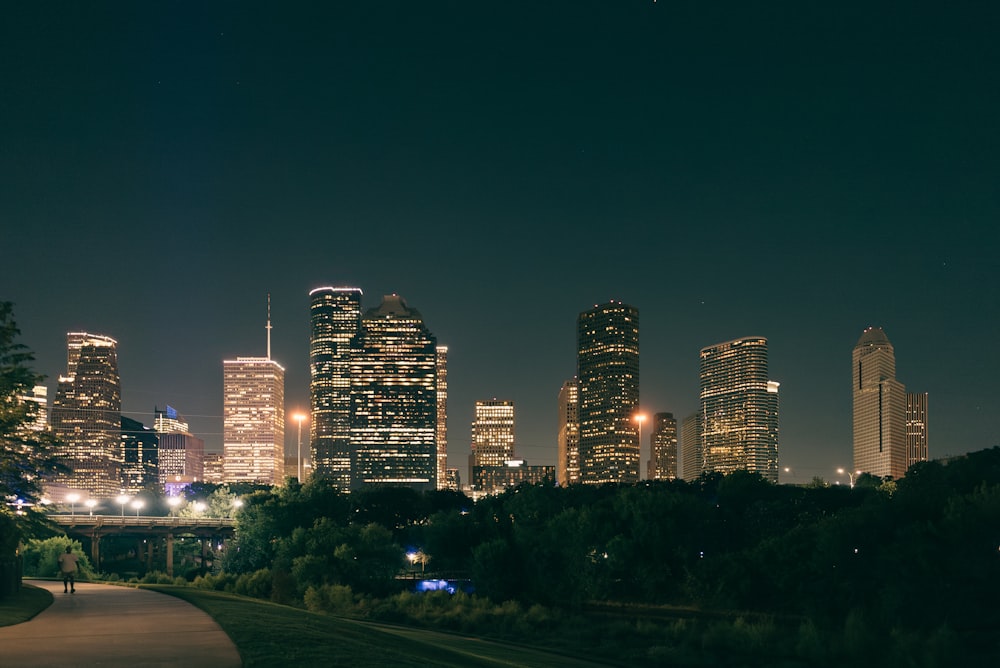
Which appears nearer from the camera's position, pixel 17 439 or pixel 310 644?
pixel 310 644

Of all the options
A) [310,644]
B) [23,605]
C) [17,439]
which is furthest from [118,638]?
[17,439]

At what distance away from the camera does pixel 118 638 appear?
2122 cm

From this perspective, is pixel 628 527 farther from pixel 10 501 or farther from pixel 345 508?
pixel 10 501

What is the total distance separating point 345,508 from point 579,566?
22.9 m

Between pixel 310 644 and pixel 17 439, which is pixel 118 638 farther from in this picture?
pixel 17 439

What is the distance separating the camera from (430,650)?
27.7m

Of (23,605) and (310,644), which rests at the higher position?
(310,644)

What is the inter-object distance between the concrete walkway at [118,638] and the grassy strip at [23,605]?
40 cm

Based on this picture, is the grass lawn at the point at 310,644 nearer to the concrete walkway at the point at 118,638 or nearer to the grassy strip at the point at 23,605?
the concrete walkway at the point at 118,638

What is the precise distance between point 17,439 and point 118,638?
19228mm

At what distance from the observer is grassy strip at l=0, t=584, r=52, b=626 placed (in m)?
25.2

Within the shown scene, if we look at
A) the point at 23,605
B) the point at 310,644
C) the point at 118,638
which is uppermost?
the point at 118,638

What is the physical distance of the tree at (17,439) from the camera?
120ft

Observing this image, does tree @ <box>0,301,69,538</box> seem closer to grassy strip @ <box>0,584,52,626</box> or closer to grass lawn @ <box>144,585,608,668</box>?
grassy strip @ <box>0,584,52,626</box>
